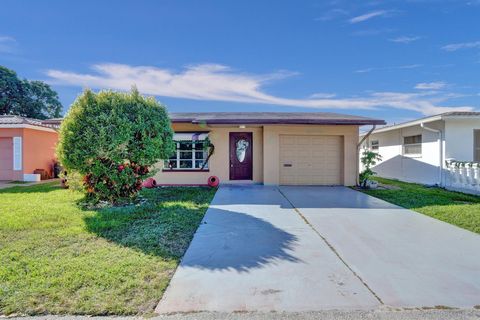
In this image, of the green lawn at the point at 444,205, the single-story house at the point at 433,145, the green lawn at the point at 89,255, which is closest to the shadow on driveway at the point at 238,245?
the green lawn at the point at 89,255

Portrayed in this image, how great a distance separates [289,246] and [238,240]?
3.07 ft

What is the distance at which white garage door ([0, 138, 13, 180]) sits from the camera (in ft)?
46.7

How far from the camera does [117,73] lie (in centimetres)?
1288

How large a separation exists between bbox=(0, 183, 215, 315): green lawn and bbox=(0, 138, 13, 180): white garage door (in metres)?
8.81

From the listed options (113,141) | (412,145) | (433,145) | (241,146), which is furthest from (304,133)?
(113,141)

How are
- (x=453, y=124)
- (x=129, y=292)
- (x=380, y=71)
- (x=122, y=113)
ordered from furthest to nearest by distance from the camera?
(x=380, y=71), (x=453, y=124), (x=122, y=113), (x=129, y=292)

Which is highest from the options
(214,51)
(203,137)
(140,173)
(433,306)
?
(214,51)

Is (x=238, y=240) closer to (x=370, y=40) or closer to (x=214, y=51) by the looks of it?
(x=214, y=51)

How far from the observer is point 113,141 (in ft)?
23.7

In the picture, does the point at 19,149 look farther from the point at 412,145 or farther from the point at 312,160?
the point at 412,145

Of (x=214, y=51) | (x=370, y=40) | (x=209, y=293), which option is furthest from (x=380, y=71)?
(x=209, y=293)

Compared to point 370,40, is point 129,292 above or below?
below

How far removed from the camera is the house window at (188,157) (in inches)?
495

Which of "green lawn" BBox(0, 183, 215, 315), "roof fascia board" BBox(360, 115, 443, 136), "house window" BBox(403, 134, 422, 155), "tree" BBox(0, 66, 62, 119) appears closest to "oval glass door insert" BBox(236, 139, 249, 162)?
"green lawn" BBox(0, 183, 215, 315)
